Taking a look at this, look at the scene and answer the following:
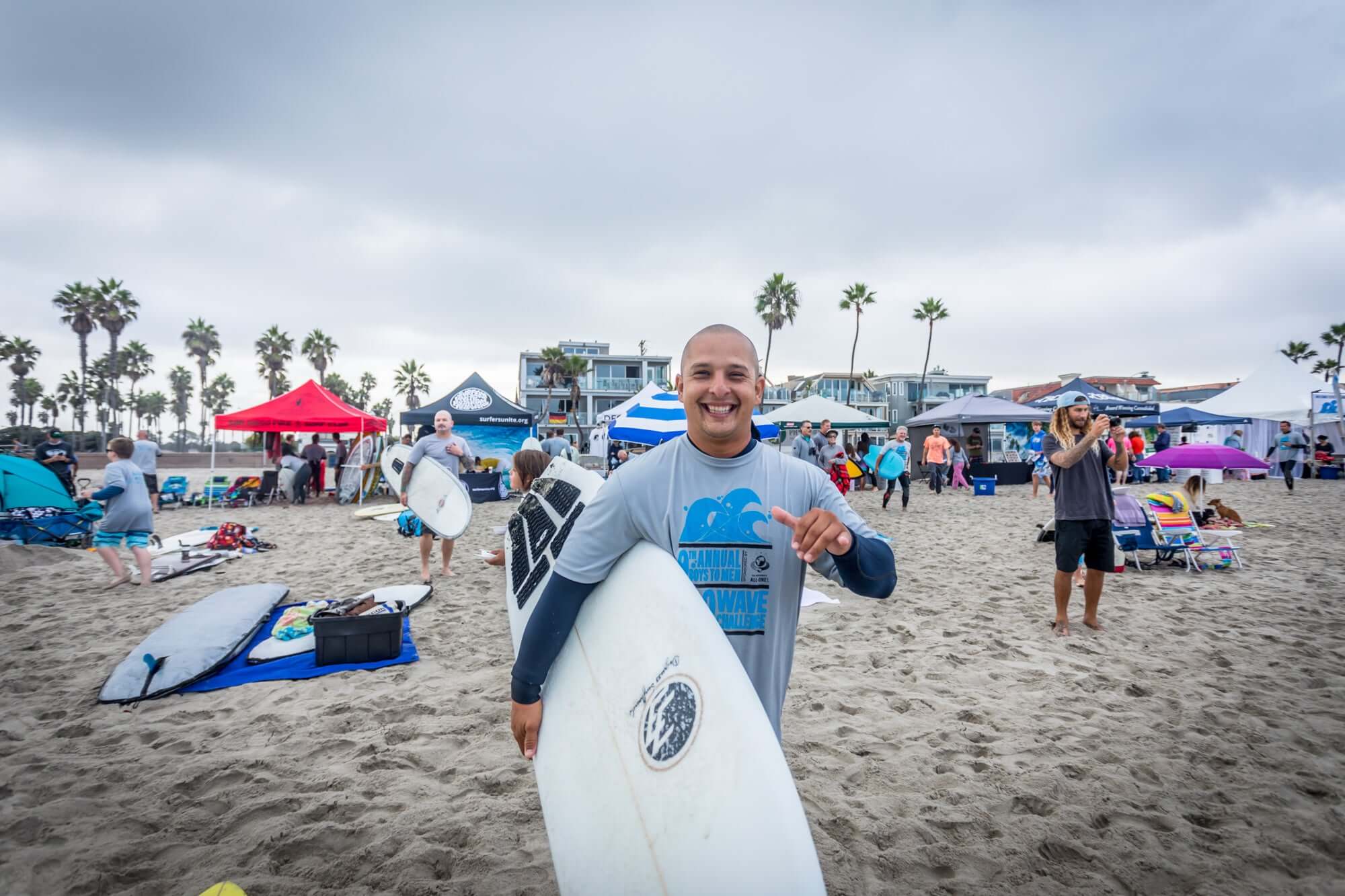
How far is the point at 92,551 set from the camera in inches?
326

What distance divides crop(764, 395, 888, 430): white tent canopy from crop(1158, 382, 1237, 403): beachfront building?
5767 centimetres

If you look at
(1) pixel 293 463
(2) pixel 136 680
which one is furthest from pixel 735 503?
(1) pixel 293 463

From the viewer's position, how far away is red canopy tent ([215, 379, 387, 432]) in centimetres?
1353

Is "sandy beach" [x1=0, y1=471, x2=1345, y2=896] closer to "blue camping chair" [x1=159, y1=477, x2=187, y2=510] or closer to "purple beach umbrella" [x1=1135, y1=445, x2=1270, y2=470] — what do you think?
"purple beach umbrella" [x1=1135, y1=445, x2=1270, y2=470]

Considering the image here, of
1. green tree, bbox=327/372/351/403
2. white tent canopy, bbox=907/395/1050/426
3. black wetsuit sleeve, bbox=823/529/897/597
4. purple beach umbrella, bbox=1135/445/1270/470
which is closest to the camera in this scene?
black wetsuit sleeve, bbox=823/529/897/597

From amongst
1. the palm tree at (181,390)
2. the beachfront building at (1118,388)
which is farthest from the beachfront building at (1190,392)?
the palm tree at (181,390)

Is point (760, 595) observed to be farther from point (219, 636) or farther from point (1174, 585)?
point (1174, 585)

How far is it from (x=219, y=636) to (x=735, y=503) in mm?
4533

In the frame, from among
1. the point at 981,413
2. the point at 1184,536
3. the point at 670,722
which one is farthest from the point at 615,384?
the point at 670,722

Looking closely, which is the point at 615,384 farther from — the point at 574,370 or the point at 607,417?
the point at 607,417

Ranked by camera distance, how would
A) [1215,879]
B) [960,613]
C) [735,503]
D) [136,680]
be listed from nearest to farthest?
[735,503], [1215,879], [136,680], [960,613]

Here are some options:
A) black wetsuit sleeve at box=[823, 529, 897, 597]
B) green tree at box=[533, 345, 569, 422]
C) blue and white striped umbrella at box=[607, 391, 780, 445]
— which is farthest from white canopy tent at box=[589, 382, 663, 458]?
green tree at box=[533, 345, 569, 422]

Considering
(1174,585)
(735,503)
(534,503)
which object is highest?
(735,503)

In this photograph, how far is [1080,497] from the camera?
14.6 ft
